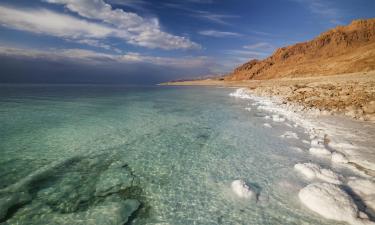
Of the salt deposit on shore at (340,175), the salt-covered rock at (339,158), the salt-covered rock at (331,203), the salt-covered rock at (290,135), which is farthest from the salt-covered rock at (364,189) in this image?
the salt-covered rock at (290,135)

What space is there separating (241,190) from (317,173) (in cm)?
298

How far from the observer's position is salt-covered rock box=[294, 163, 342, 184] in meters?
6.82

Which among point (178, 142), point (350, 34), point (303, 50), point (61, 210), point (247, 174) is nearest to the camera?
point (61, 210)

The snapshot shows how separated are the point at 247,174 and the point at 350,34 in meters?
190

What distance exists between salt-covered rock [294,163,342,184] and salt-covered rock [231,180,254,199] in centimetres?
249

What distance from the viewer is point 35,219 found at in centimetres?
514

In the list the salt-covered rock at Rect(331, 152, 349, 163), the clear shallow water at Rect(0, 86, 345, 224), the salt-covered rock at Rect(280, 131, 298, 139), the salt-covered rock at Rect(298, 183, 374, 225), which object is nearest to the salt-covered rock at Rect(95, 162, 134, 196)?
the clear shallow water at Rect(0, 86, 345, 224)

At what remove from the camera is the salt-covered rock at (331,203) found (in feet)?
16.4

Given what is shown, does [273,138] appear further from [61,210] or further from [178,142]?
[61,210]

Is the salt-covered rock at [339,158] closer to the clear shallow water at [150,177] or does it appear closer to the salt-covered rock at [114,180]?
the clear shallow water at [150,177]

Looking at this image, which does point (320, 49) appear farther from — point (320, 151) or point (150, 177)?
point (150, 177)

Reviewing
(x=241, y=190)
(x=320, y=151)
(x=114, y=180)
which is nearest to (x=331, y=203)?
(x=241, y=190)

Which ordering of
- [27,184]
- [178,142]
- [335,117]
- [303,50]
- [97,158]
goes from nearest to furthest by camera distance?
1. [27,184]
2. [97,158]
3. [178,142]
4. [335,117]
5. [303,50]

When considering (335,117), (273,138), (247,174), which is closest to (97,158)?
(247,174)
